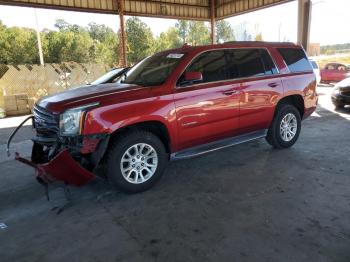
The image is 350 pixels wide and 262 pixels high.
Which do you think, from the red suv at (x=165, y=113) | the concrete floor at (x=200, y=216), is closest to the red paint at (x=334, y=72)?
the red suv at (x=165, y=113)

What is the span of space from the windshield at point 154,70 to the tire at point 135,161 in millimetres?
839

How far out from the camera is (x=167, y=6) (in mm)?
15641

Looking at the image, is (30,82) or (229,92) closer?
(229,92)

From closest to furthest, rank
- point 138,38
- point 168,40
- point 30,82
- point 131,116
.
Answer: point 131,116 → point 30,82 → point 138,38 → point 168,40

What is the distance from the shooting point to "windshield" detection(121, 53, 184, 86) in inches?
175

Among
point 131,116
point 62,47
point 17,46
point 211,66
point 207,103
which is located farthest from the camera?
point 62,47

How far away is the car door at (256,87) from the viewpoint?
16.5ft

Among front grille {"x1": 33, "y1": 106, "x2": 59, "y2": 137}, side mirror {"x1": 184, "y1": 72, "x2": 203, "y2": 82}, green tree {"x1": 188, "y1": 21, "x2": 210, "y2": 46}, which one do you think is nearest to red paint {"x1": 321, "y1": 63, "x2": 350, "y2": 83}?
side mirror {"x1": 184, "y1": 72, "x2": 203, "y2": 82}

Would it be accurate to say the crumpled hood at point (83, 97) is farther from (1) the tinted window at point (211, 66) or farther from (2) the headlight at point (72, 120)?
(1) the tinted window at point (211, 66)

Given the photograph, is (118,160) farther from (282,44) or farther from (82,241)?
(282,44)

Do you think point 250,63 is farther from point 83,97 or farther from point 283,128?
point 83,97

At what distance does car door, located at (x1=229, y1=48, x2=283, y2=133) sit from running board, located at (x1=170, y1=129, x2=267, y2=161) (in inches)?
3.9

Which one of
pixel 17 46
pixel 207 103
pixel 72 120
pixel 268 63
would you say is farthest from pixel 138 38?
pixel 72 120

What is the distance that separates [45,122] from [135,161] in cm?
128
